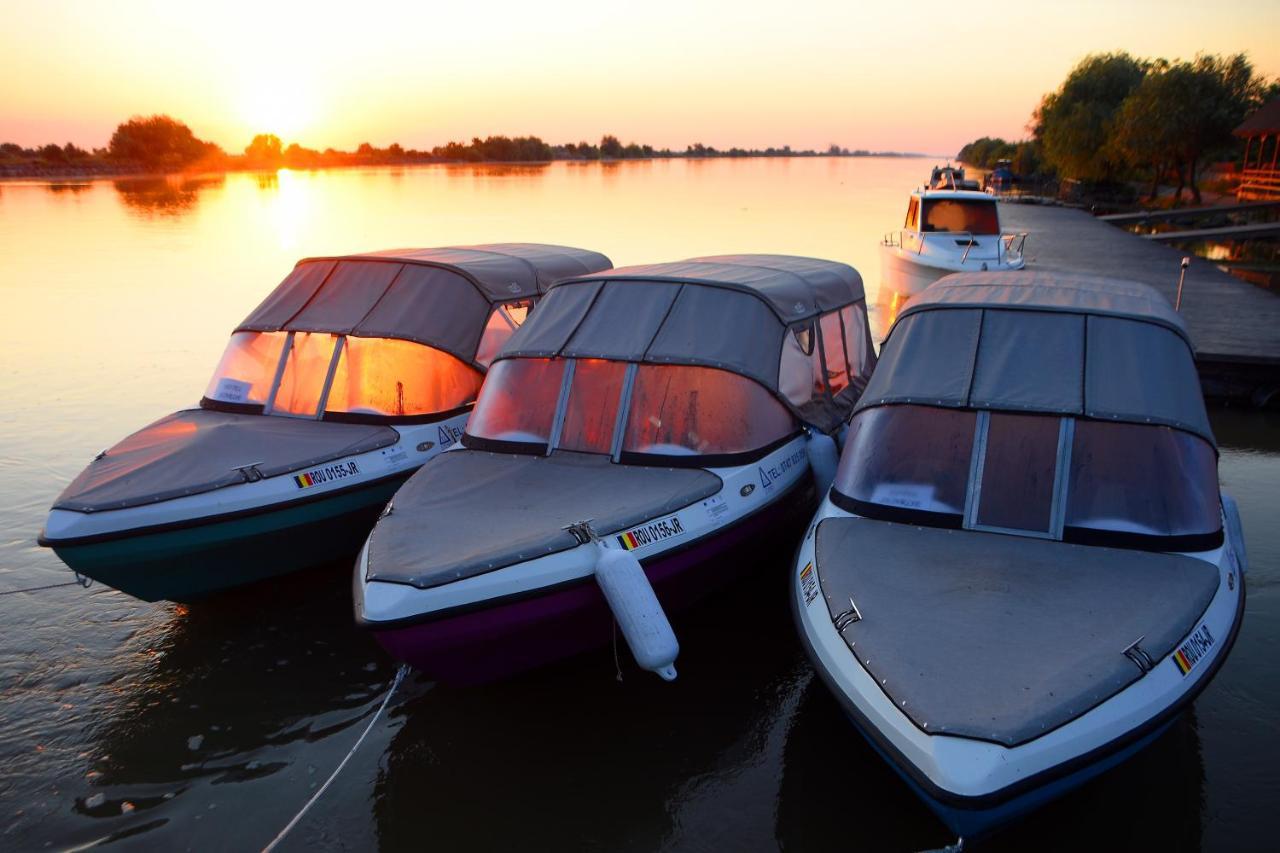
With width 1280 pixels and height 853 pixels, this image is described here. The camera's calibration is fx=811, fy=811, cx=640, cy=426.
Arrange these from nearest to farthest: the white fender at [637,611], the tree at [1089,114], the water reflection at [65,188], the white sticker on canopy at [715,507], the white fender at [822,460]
Result: the white fender at [637,611], the white sticker on canopy at [715,507], the white fender at [822,460], the tree at [1089,114], the water reflection at [65,188]

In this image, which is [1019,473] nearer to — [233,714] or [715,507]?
[715,507]

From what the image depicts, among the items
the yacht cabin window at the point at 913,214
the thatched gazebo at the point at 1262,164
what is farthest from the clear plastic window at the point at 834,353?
the thatched gazebo at the point at 1262,164

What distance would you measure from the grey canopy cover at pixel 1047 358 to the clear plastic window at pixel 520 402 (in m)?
2.77

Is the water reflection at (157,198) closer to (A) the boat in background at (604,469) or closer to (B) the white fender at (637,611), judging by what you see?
(A) the boat in background at (604,469)

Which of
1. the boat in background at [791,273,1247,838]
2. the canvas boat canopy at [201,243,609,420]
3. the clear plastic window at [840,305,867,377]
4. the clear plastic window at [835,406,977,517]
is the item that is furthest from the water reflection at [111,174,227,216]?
the boat in background at [791,273,1247,838]

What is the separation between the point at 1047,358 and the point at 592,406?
3.74 m

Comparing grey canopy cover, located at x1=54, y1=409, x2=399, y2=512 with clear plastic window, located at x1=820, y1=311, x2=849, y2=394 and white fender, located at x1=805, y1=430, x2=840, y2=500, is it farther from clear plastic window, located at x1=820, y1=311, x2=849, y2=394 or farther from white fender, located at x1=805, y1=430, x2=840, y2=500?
clear plastic window, located at x1=820, y1=311, x2=849, y2=394

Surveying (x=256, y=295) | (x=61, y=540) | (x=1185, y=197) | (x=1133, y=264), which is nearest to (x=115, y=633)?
(x=61, y=540)

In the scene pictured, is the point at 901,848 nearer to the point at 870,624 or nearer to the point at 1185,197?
the point at 870,624

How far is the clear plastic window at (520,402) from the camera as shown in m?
7.46

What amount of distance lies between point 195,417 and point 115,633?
2.28 meters

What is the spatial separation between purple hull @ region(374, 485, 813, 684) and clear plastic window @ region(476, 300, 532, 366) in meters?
3.91

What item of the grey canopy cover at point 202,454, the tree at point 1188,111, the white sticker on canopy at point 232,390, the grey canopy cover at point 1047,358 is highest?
the tree at point 1188,111

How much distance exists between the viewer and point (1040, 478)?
18.8 ft
